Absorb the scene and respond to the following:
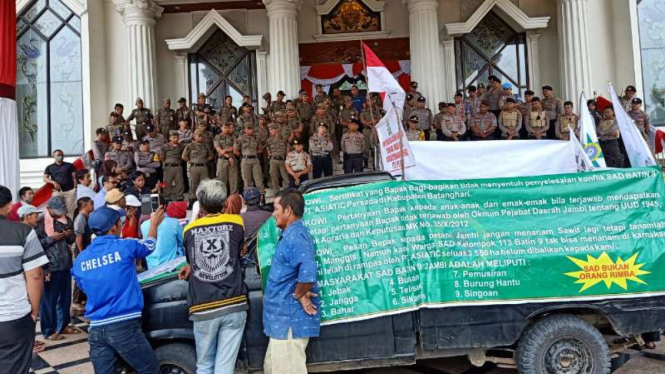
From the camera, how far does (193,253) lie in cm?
327

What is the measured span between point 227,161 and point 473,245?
781 cm

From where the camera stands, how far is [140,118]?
12672mm

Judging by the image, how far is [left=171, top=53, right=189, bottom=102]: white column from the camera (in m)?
15.1

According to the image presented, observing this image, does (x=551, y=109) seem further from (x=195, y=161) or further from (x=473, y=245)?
(x=473, y=245)

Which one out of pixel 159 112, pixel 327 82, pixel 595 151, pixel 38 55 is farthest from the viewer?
pixel 327 82

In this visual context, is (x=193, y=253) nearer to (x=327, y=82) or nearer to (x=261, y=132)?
(x=261, y=132)

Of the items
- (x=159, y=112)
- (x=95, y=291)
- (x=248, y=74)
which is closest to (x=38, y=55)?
(x=159, y=112)

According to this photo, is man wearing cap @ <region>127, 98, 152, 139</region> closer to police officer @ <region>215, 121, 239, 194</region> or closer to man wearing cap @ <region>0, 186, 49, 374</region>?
police officer @ <region>215, 121, 239, 194</region>

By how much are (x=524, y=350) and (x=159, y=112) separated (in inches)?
449

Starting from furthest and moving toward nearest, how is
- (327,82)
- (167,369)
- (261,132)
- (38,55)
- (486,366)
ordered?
1. (327,82)
2. (38,55)
3. (261,132)
4. (486,366)
5. (167,369)

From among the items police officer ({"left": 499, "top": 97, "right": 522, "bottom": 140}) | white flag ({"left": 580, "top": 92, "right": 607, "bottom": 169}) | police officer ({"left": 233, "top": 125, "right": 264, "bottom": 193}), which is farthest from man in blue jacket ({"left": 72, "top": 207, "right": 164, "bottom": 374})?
police officer ({"left": 499, "top": 97, "right": 522, "bottom": 140})

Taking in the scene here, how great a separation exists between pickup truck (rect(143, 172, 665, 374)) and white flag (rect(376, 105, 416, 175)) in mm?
1277

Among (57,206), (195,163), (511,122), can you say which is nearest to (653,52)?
(511,122)

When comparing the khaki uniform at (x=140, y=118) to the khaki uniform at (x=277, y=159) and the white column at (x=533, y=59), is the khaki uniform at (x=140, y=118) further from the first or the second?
the white column at (x=533, y=59)
